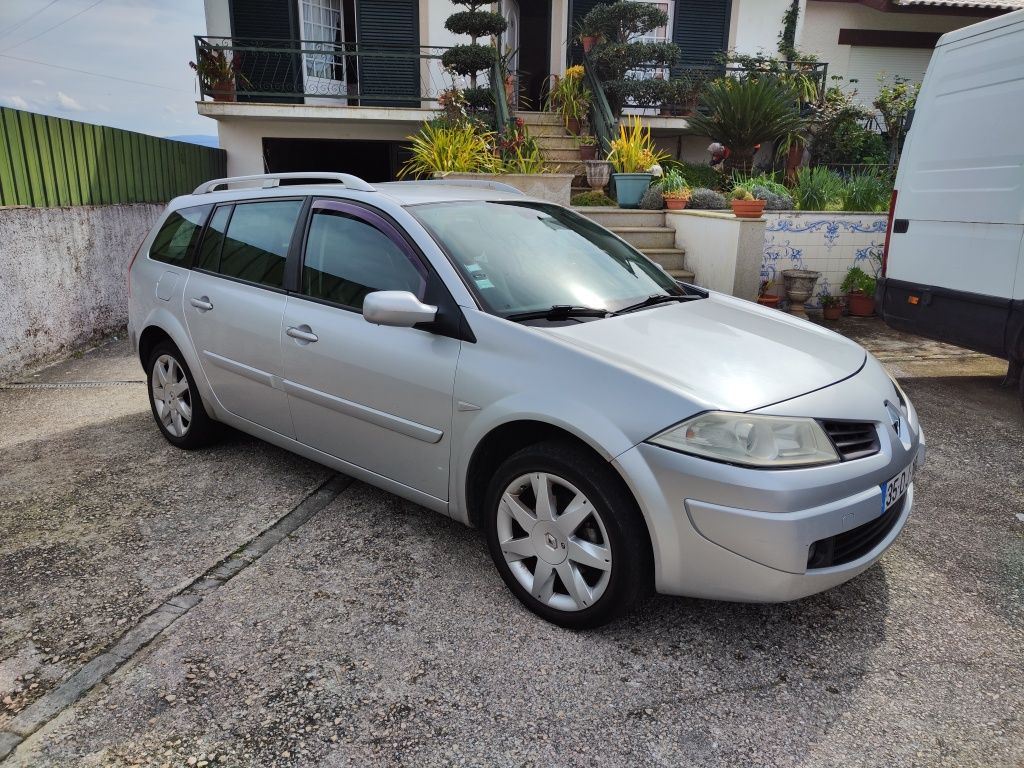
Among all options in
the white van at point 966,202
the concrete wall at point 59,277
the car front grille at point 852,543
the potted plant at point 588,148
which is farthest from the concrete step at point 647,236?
the car front grille at point 852,543

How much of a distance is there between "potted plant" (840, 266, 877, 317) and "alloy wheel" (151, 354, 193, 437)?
7.07m

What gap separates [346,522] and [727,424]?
1979mm

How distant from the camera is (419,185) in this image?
378 centimetres

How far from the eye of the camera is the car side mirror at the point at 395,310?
2.75 meters

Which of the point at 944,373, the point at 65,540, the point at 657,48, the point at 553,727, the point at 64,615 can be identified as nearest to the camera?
the point at 553,727

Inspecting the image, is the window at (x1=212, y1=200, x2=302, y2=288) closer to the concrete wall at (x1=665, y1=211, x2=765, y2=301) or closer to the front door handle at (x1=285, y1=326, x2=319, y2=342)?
the front door handle at (x1=285, y1=326, x2=319, y2=342)

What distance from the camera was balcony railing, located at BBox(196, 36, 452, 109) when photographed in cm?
1212

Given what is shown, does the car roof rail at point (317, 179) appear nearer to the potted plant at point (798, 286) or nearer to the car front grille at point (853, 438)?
the car front grille at point (853, 438)

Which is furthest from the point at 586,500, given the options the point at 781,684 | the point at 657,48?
the point at 657,48

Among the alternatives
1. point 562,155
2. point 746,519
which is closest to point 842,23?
point 562,155

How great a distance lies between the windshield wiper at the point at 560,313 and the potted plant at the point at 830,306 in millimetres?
6000

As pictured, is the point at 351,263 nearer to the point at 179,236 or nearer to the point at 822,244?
the point at 179,236

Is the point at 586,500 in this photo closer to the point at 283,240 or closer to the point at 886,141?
the point at 283,240

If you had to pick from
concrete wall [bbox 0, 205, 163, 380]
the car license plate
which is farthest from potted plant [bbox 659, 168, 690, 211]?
the car license plate
